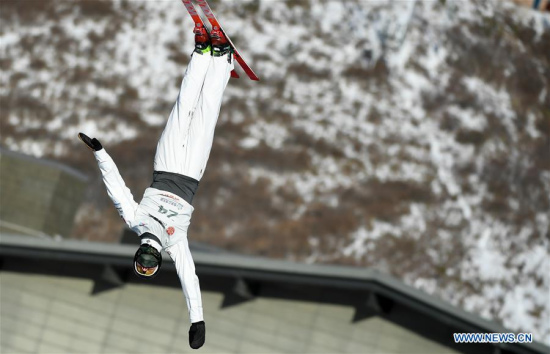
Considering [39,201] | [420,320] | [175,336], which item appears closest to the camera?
[420,320]

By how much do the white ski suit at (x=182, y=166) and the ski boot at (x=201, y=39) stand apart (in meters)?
0.07

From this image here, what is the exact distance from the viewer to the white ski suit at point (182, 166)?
29.5 feet

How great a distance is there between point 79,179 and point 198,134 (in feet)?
40.9

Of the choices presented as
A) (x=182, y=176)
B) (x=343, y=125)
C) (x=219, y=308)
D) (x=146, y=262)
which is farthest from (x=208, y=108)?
(x=343, y=125)

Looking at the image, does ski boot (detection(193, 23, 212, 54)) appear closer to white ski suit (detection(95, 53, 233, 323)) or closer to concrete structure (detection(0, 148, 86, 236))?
white ski suit (detection(95, 53, 233, 323))

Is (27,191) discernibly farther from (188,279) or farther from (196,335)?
(196,335)

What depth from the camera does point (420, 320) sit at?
1272 cm

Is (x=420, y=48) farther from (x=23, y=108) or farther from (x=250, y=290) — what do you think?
(x=250, y=290)

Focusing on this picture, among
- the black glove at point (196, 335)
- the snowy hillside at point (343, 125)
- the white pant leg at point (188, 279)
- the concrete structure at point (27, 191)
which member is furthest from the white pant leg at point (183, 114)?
the snowy hillside at point (343, 125)

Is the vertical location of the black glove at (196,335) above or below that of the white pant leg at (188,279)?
below

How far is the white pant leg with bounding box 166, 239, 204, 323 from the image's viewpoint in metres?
9.09

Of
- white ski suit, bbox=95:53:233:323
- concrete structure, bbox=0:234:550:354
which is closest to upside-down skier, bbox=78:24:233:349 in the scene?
white ski suit, bbox=95:53:233:323

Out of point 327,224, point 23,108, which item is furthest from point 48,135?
point 327,224

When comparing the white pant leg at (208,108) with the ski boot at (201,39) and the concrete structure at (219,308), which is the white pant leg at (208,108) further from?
the concrete structure at (219,308)
